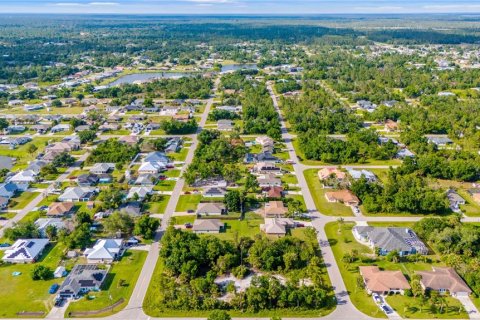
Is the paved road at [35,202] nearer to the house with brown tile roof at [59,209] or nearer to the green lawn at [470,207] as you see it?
the house with brown tile roof at [59,209]

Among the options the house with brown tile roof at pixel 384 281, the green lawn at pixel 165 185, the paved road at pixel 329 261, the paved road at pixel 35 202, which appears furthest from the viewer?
the green lawn at pixel 165 185

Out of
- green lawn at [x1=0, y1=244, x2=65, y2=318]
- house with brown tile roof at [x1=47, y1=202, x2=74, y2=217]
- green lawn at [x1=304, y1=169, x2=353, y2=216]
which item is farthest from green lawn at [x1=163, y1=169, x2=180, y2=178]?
green lawn at [x1=0, y1=244, x2=65, y2=318]

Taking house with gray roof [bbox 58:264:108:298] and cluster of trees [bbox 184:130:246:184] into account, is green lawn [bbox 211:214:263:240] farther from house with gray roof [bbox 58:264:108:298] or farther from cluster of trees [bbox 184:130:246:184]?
house with gray roof [bbox 58:264:108:298]

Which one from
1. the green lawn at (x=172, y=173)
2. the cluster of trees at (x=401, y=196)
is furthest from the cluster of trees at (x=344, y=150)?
the green lawn at (x=172, y=173)

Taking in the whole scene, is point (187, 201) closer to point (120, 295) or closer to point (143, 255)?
point (143, 255)

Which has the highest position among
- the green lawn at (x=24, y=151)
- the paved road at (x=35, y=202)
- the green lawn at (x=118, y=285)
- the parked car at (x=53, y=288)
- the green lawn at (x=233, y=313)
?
the parked car at (x=53, y=288)

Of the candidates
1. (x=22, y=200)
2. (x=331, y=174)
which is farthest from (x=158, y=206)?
(x=331, y=174)

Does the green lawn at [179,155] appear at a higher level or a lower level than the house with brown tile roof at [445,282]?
lower
